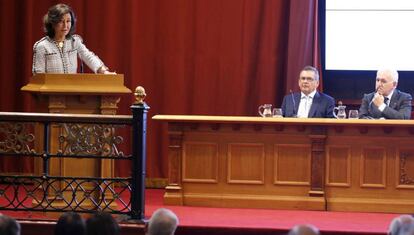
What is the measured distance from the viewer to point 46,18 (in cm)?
668

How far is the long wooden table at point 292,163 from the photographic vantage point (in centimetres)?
714

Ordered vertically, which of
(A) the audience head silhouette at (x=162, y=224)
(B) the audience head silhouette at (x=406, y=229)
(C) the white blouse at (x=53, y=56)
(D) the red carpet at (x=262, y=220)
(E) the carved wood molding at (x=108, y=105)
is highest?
(C) the white blouse at (x=53, y=56)

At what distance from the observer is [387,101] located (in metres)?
7.75

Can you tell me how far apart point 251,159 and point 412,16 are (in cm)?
280

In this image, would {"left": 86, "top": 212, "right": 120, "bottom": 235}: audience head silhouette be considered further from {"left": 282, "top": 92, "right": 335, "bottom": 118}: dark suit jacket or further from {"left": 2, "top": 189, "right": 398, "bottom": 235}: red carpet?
{"left": 282, "top": 92, "right": 335, "bottom": 118}: dark suit jacket

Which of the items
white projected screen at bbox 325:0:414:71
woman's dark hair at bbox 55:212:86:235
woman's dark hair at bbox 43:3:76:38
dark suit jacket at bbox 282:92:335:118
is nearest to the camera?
woman's dark hair at bbox 55:212:86:235

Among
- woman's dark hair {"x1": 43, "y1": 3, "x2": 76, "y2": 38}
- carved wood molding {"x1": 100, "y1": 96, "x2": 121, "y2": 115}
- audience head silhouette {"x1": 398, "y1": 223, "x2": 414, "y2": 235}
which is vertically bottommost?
audience head silhouette {"x1": 398, "y1": 223, "x2": 414, "y2": 235}

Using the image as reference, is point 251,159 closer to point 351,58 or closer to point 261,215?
point 261,215

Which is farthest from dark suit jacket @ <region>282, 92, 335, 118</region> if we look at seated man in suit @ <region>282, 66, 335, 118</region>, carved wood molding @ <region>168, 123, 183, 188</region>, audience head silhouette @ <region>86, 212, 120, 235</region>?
audience head silhouette @ <region>86, 212, 120, 235</region>

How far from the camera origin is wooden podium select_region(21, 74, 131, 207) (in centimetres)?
640

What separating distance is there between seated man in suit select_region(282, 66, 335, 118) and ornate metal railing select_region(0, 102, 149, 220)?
2007mm

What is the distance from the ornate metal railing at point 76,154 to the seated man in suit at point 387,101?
2380mm

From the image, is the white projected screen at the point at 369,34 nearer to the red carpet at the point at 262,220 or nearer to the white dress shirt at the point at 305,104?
the white dress shirt at the point at 305,104

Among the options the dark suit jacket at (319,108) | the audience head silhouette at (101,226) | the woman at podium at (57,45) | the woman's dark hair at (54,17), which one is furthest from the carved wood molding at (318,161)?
the audience head silhouette at (101,226)
